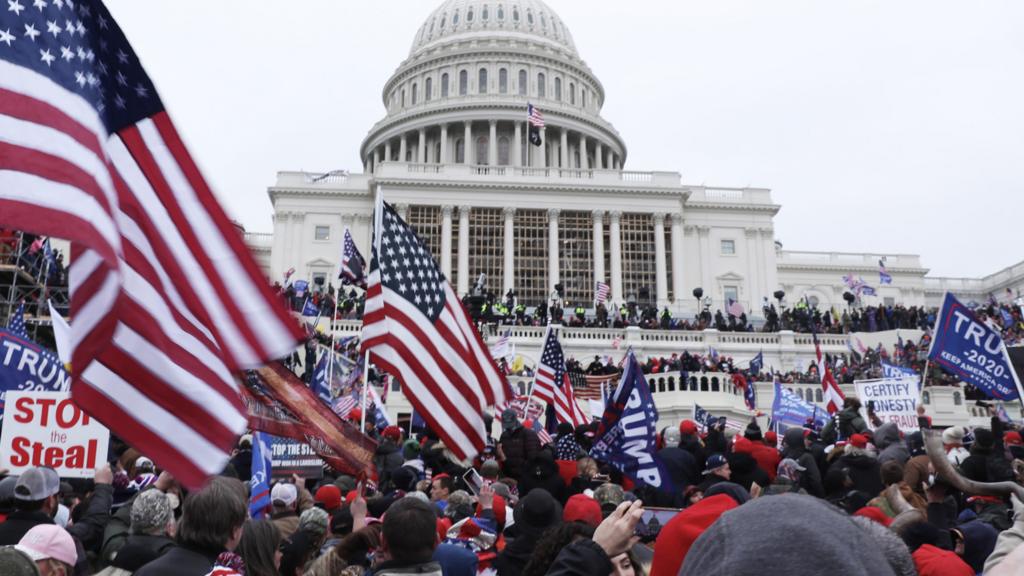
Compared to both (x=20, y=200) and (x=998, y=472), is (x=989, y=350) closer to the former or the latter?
(x=998, y=472)

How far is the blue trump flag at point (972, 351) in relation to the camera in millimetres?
10750

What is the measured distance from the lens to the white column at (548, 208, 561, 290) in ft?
182

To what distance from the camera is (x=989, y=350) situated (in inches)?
429

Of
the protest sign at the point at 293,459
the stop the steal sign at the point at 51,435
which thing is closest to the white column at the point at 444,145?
the protest sign at the point at 293,459

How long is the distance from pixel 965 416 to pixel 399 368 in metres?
26.4

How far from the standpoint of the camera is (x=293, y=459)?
317 inches

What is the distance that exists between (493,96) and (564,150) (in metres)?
7.66

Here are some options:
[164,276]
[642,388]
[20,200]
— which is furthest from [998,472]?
[20,200]

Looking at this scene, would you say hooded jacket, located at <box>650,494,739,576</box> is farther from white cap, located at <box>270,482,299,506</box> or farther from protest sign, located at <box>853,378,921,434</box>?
protest sign, located at <box>853,378,921,434</box>

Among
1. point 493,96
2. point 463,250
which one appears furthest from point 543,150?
point 463,250

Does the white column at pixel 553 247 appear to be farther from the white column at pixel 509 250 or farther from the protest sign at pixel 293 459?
the protest sign at pixel 293 459

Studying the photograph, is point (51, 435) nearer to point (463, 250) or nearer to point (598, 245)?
point (463, 250)

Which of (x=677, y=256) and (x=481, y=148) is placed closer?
(x=677, y=256)

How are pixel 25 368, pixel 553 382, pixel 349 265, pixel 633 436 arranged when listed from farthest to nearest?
1. pixel 349 265
2. pixel 553 382
3. pixel 25 368
4. pixel 633 436
